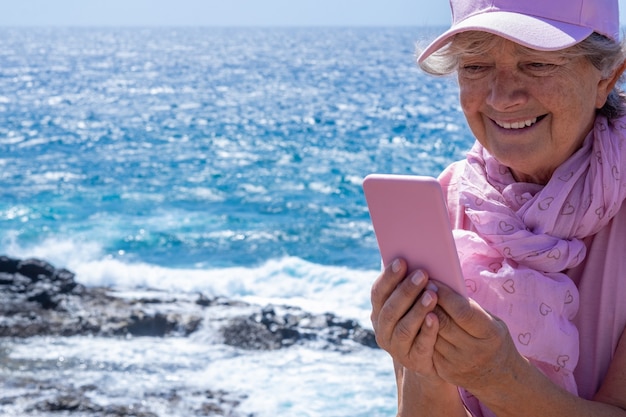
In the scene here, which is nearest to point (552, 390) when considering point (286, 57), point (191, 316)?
point (191, 316)

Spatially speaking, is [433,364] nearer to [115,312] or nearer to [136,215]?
[115,312]

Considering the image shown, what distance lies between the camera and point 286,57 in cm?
6538

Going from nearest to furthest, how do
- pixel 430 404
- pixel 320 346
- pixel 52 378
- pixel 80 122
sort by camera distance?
pixel 430 404 < pixel 52 378 < pixel 320 346 < pixel 80 122

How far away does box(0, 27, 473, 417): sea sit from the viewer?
7566mm

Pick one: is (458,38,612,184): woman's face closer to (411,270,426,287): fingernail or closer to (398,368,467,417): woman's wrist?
(411,270,426,287): fingernail

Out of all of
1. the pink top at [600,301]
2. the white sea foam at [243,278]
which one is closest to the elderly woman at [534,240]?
the pink top at [600,301]

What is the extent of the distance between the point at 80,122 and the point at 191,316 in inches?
853

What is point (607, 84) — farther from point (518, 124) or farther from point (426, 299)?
point (426, 299)

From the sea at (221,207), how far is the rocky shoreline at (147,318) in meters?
0.17

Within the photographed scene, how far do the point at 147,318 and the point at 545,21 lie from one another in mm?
7198

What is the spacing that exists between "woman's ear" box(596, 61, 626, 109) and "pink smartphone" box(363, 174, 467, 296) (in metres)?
0.44

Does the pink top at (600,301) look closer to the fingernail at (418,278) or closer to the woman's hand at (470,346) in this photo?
the woman's hand at (470,346)

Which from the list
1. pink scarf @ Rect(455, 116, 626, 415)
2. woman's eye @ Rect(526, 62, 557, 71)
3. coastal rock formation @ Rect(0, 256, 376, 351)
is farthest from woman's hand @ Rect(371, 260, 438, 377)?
coastal rock formation @ Rect(0, 256, 376, 351)

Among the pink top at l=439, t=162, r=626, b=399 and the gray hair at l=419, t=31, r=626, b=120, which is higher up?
the gray hair at l=419, t=31, r=626, b=120
